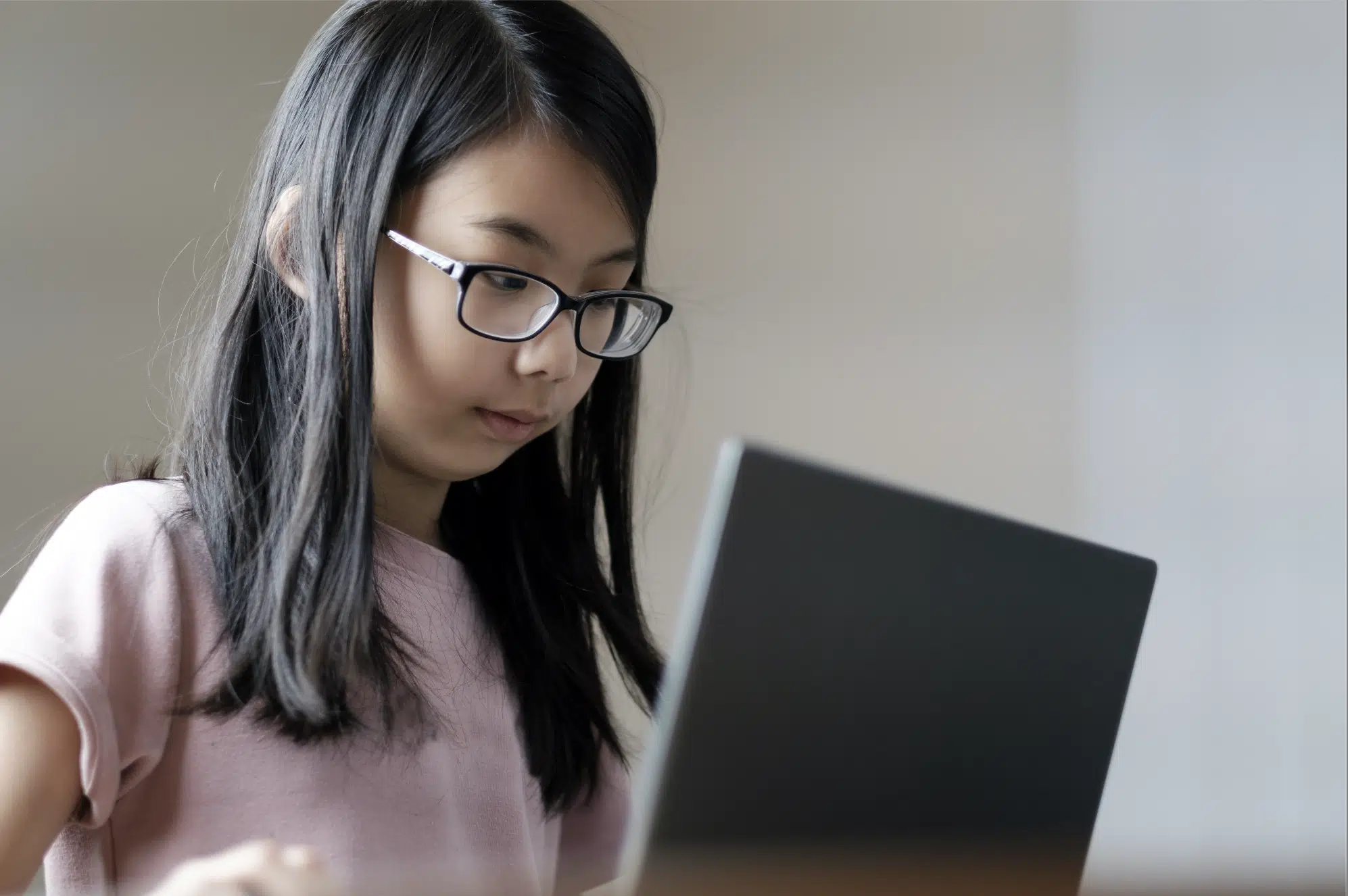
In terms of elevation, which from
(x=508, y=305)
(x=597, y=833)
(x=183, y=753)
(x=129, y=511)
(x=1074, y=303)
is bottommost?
(x=597, y=833)

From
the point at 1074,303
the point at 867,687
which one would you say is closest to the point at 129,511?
the point at 867,687

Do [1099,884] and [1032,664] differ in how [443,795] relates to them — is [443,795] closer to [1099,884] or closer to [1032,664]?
[1032,664]

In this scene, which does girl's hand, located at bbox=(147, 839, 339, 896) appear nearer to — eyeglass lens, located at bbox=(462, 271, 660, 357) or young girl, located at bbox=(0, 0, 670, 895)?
young girl, located at bbox=(0, 0, 670, 895)

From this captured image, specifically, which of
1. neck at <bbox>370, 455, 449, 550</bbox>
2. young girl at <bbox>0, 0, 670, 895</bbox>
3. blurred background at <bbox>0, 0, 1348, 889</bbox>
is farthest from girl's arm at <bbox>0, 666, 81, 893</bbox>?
blurred background at <bbox>0, 0, 1348, 889</bbox>

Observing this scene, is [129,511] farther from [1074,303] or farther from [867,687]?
[1074,303]

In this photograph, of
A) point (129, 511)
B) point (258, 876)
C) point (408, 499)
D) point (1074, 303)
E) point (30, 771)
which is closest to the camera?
point (258, 876)

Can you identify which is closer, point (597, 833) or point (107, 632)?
point (107, 632)

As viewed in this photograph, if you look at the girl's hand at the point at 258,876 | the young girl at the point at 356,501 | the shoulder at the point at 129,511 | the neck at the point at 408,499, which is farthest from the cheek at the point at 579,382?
the girl's hand at the point at 258,876

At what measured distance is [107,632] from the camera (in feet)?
2.09

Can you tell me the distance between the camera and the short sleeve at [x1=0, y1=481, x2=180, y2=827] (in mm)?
602

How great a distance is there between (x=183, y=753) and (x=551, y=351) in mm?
310

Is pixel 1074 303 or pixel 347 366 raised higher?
pixel 1074 303

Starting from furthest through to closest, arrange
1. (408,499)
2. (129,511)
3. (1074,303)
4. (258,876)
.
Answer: (1074,303), (408,499), (129,511), (258,876)

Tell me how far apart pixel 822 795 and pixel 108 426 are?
1.02 metres
